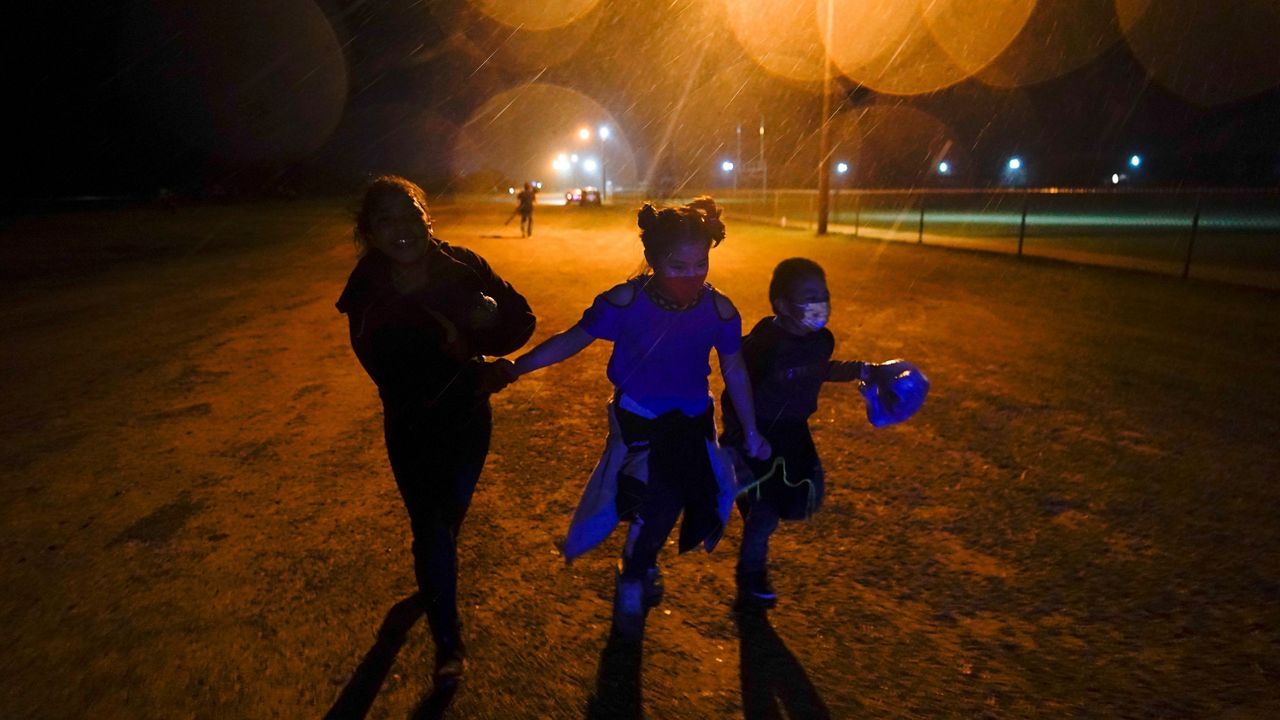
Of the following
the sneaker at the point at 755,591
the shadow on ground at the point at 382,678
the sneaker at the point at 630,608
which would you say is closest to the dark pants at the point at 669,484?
the sneaker at the point at 630,608

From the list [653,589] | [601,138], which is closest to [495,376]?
[653,589]

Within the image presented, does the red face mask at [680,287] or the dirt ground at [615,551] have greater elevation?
the red face mask at [680,287]

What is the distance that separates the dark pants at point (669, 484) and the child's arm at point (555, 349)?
0.93 feet

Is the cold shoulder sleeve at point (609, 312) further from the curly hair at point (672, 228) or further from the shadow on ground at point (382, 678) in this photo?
the shadow on ground at point (382, 678)

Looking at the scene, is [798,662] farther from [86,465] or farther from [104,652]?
[86,465]

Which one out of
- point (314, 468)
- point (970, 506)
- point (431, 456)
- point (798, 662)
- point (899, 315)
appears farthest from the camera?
point (899, 315)

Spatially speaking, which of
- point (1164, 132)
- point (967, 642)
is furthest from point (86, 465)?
point (1164, 132)

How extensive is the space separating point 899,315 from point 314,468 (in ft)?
23.4

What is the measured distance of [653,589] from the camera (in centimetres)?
315

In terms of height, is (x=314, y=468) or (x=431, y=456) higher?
(x=431, y=456)

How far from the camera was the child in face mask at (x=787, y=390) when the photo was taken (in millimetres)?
2744

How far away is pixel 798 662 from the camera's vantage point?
2750 millimetres

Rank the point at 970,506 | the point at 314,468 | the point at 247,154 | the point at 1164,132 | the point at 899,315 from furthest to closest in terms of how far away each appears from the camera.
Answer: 1. the point at 247,154
2. the point at 1164,132
3. the point at 899,315
4. the point at 314,468
5. the point at 970,506

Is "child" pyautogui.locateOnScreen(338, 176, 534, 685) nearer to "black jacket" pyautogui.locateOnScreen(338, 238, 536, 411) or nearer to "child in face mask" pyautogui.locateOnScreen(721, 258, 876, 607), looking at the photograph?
"black jacket" pyautogui.locateOnScreen(338, 238, 536, 411)
